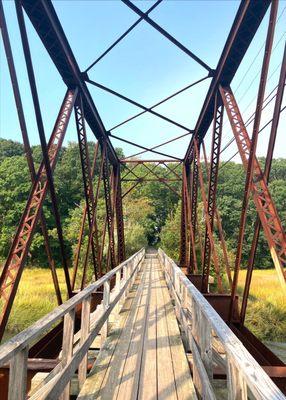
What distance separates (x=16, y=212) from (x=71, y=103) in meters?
38.9

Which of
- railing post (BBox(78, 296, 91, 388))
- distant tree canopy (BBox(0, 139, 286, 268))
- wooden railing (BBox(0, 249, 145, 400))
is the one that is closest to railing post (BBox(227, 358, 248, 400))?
wooden railing (BBox(0, 249, 145, 400))

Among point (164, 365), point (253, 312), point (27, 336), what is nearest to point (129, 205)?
point (253, 312)

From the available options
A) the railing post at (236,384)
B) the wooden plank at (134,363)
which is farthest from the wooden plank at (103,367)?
the railing post at (236,384)

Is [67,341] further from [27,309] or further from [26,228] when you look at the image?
[27,309]

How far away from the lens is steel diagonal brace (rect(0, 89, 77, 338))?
177 inches

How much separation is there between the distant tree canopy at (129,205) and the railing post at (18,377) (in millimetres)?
26881

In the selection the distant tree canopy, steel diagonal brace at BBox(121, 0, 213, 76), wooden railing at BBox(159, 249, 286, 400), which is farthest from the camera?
the distant tree canopy

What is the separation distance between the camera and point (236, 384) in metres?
1.77

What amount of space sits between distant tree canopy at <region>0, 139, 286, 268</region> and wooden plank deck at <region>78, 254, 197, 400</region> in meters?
23.0

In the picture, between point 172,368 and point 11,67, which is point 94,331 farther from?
point 11,67

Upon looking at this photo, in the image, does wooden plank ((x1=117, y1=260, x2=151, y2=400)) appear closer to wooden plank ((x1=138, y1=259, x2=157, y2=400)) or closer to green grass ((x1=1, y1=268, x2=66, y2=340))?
wooden plank ((x1=138, y1=259, x2=157, y2=400))

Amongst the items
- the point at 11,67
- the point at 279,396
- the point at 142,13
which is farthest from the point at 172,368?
the point at 142,13

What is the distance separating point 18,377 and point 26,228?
3.98 m

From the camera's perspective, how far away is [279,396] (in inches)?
50.8
